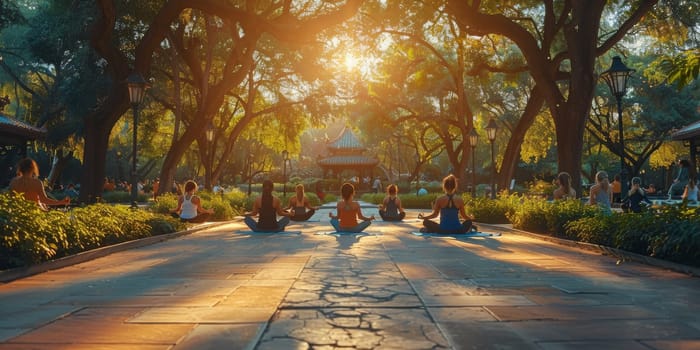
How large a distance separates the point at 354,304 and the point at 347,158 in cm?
5376

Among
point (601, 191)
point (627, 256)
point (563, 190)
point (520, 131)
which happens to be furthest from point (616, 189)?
point (627, 256)

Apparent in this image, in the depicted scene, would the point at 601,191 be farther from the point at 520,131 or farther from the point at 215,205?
the point at 215,205

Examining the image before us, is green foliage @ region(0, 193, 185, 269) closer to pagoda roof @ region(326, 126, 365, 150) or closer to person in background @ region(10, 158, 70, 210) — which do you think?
person in background @ region(10, 158, 70, 210)

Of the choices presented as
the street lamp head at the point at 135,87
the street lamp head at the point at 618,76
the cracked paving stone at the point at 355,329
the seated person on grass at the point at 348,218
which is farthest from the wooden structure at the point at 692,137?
the cracked paving stone at the point at 355,329

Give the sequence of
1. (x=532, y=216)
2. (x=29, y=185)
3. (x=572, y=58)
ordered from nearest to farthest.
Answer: (x=29, y=185), (x=532, y=216), (x=572, y=58)

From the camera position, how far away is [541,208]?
13477 mm

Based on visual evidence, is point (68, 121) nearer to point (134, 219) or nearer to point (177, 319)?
point (134, 219)

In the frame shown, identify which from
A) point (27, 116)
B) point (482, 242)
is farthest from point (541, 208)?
point (27, 116)

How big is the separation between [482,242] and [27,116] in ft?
111

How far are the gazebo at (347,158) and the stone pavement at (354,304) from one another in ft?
161

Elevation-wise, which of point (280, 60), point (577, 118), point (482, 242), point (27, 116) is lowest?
point (482, 242)

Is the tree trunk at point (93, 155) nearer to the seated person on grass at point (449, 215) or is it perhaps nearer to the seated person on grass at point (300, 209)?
the seated person on grass at point (300, 209)

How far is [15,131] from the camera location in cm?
2148

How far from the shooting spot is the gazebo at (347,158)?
190ft
